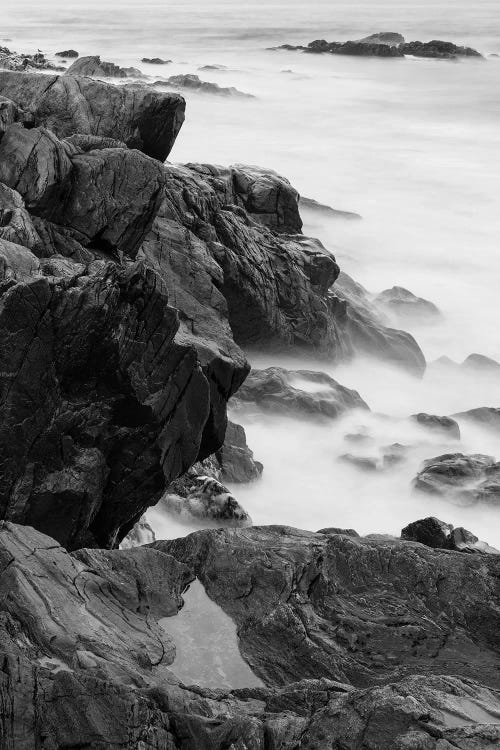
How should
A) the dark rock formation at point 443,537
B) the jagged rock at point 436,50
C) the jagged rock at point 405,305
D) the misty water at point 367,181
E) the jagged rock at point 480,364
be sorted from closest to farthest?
the dark rock formation at point 443,537 → the misty water at point 367,181 → the jagged rock at point 480,364 → the jagged rock at point 405,305 → the jagged rock at point 436,50

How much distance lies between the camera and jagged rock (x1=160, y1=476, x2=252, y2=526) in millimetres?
26688

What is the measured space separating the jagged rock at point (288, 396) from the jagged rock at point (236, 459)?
4045mm

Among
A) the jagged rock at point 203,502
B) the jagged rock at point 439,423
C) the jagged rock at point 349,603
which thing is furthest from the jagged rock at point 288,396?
the jagged rock at point 349,603

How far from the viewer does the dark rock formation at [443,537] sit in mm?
22203

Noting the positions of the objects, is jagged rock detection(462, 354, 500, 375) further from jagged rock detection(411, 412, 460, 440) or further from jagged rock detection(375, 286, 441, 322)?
jagged rock detection(411, 412, 460, 440)

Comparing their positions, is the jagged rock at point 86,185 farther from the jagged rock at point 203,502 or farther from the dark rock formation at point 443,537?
the dark rock formation at point 443,537

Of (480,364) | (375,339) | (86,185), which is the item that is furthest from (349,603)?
(480,364)

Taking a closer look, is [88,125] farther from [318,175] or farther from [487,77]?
[487,77]

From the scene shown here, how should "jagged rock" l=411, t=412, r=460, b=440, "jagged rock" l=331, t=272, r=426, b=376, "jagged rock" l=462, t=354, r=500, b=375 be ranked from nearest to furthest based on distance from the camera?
1. "jagged rock" l=411, t=412, r=460, b=440
2. "jagged rock" l=331, t=272, r=426, b=376
3. "jagged rock" l=462, t=354, r=500, b=375

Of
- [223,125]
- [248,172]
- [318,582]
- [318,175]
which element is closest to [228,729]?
[318,582]

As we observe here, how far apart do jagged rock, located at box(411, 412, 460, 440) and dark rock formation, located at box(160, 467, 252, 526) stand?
1298 cm

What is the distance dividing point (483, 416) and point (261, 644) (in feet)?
79.9

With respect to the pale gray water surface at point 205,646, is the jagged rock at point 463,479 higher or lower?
lower

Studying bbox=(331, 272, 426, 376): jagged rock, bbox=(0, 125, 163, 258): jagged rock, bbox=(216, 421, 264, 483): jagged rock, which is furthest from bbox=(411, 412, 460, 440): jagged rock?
bbox=(0, 125, 163, 258): jagged rock
